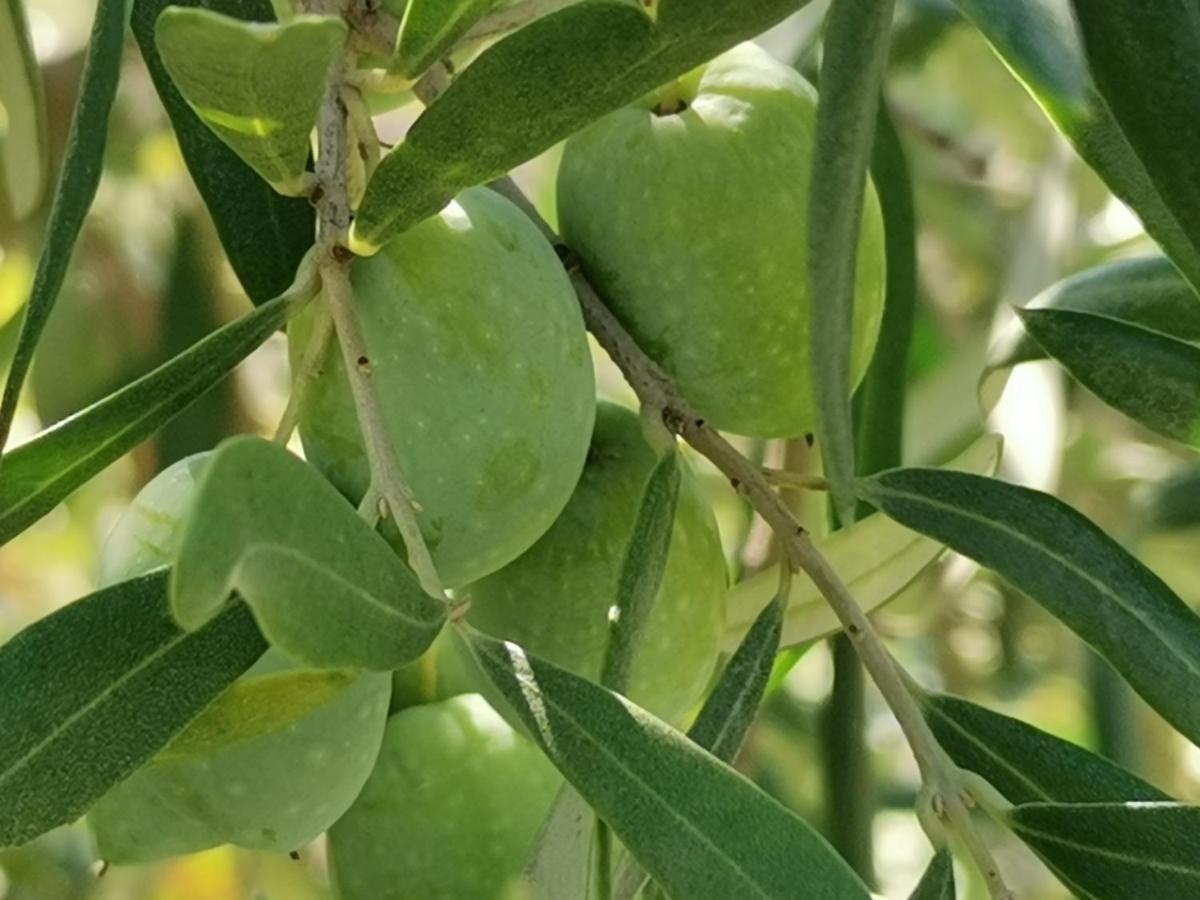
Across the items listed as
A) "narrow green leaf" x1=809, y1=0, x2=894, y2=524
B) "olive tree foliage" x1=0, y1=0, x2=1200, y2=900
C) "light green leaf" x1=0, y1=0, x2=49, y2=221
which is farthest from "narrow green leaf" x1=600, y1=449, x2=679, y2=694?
"light green leaf" x1=0, y1=0, x2=49, y2=221

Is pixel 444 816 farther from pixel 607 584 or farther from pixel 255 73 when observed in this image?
pixel 255 73

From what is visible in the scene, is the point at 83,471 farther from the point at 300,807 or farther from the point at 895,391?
the point at 895,391

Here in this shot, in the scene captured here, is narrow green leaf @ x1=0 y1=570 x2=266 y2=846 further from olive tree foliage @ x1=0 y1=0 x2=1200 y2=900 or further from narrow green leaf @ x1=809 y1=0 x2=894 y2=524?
narrow green leaf @ x1=809 y1=0 x2=894 y2=524

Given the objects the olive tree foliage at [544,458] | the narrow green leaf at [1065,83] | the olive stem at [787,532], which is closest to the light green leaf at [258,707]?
the olive tree foliage at [544,458]

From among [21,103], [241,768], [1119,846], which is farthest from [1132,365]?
[21,103]

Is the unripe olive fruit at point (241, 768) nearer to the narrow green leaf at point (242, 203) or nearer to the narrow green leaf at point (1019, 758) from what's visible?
the narrow green leaf at point (242, 203)

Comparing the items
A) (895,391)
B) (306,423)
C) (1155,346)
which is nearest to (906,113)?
(895,391)

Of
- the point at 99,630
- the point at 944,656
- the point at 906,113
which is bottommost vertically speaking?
the point at 944,656
